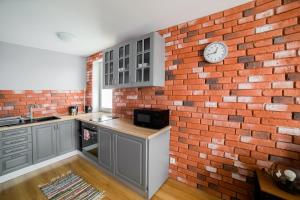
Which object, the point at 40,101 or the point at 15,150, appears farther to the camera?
the point at 40,101

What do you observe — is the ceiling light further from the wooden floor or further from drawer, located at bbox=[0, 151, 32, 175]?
the wooden floor

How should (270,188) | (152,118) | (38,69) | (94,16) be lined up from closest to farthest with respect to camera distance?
(270,188) → (94,16) → (152,118) → (38,69)

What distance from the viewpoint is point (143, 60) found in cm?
205

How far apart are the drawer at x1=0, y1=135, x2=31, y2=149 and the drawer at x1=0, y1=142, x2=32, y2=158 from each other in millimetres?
50

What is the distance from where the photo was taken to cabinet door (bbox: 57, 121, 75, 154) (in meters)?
2.77

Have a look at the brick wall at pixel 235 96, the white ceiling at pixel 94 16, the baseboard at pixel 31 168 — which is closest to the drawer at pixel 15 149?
the baseboard at pixel 31 168

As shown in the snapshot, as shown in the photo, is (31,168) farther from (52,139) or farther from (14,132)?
(14,132)

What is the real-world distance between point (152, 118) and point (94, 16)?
1570mm

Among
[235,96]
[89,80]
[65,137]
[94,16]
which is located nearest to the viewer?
[235,96]

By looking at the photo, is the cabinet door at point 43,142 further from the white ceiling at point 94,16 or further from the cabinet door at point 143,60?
the cabinet door at point 143,60

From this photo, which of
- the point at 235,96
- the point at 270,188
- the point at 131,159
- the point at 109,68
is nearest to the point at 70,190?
the point at 131,159

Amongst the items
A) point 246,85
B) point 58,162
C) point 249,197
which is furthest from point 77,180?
point 246,85

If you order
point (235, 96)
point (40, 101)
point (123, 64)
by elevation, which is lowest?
point (40, 101)

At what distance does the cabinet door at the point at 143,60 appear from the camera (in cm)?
196
